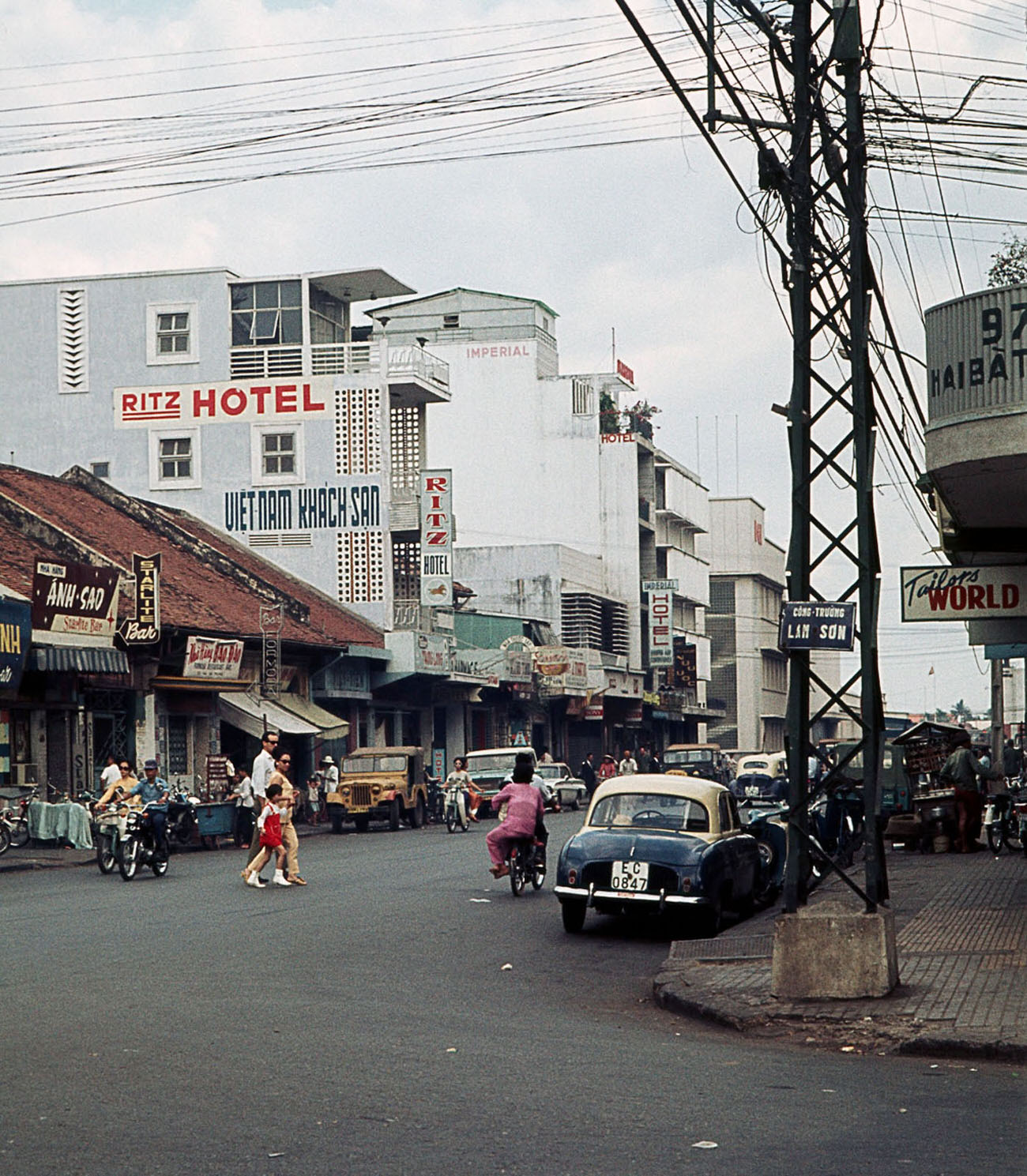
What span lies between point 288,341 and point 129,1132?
49.3 m

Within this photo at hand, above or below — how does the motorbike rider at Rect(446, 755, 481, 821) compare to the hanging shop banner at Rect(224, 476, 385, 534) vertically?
below

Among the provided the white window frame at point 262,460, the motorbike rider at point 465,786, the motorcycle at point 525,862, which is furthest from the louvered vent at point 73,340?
the motorcycle at point 525,862

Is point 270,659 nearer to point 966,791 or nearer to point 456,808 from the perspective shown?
point 456,808

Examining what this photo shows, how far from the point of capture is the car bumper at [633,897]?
16641mm

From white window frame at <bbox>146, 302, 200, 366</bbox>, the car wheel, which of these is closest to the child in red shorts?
the car wheel

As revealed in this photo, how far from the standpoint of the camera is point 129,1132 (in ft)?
24.9

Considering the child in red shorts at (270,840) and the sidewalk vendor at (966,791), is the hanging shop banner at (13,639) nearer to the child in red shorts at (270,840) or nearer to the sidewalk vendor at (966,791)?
the child in red shorts at (270,840)

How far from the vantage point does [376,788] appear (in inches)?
1614

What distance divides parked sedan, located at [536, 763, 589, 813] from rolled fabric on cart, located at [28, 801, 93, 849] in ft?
79.0

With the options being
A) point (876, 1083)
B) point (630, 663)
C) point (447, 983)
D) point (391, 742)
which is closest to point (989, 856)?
point (447, 983)

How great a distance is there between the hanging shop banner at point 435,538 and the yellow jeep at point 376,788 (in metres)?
11.7

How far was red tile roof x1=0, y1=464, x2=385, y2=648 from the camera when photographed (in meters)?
38.8

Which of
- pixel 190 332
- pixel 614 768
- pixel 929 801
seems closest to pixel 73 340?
pixel 190 332

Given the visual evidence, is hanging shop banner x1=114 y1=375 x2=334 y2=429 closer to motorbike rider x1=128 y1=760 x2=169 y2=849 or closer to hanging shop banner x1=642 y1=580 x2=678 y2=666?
motorbike rider x1=128 y1=760 x2=169 y2=849
